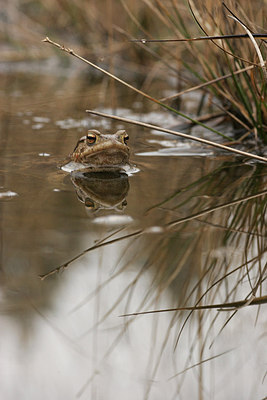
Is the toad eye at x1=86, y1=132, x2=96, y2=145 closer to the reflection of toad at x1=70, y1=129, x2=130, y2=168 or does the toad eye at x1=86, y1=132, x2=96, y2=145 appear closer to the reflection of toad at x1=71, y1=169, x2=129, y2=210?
the reflection of toad at x1=70, y1=129, x2=130, y2=168

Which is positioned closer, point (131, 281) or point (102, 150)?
point (131, 281)

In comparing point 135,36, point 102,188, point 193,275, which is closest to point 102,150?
point 102,188

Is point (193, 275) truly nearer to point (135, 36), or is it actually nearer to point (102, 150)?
point (102, 150)

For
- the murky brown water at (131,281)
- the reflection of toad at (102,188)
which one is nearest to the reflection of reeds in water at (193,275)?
the murky brown water at (131,281)

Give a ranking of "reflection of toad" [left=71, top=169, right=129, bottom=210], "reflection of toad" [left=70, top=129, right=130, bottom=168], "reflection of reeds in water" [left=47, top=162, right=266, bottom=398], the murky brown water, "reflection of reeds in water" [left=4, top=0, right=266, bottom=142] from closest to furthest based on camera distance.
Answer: the murky brown water < "reflection of reeds in water" [left=47, top=162, right=266, bottom=398] < "reflection of toad" [left=71, top=169, right=129, bottom=210] < "reflection of toad" [left=70, top=129, right=130, bottom=168] < "reflection of reeds in water" [left=4, top=0, right=266, bottom=142]

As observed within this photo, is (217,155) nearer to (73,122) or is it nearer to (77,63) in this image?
(73,122)

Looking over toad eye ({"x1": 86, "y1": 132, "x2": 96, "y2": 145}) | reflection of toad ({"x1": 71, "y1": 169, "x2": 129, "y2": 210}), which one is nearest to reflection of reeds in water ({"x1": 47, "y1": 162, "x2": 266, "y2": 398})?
reflection of toad ({"x1": 71, "y1": 169, "x2": 129, "y2": 210})

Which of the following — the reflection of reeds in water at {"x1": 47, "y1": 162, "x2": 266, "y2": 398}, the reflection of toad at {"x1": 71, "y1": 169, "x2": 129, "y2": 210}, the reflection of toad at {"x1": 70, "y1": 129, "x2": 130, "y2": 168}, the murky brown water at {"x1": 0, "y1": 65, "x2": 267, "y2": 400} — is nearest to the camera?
the murky brown water at {"x1": 0, "y1": 65, "x2": 267, "y2": 400}

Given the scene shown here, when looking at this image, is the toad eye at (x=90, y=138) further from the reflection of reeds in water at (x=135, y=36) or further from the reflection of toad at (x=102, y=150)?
the reflection of reeds in water at (x=135, y=36)
